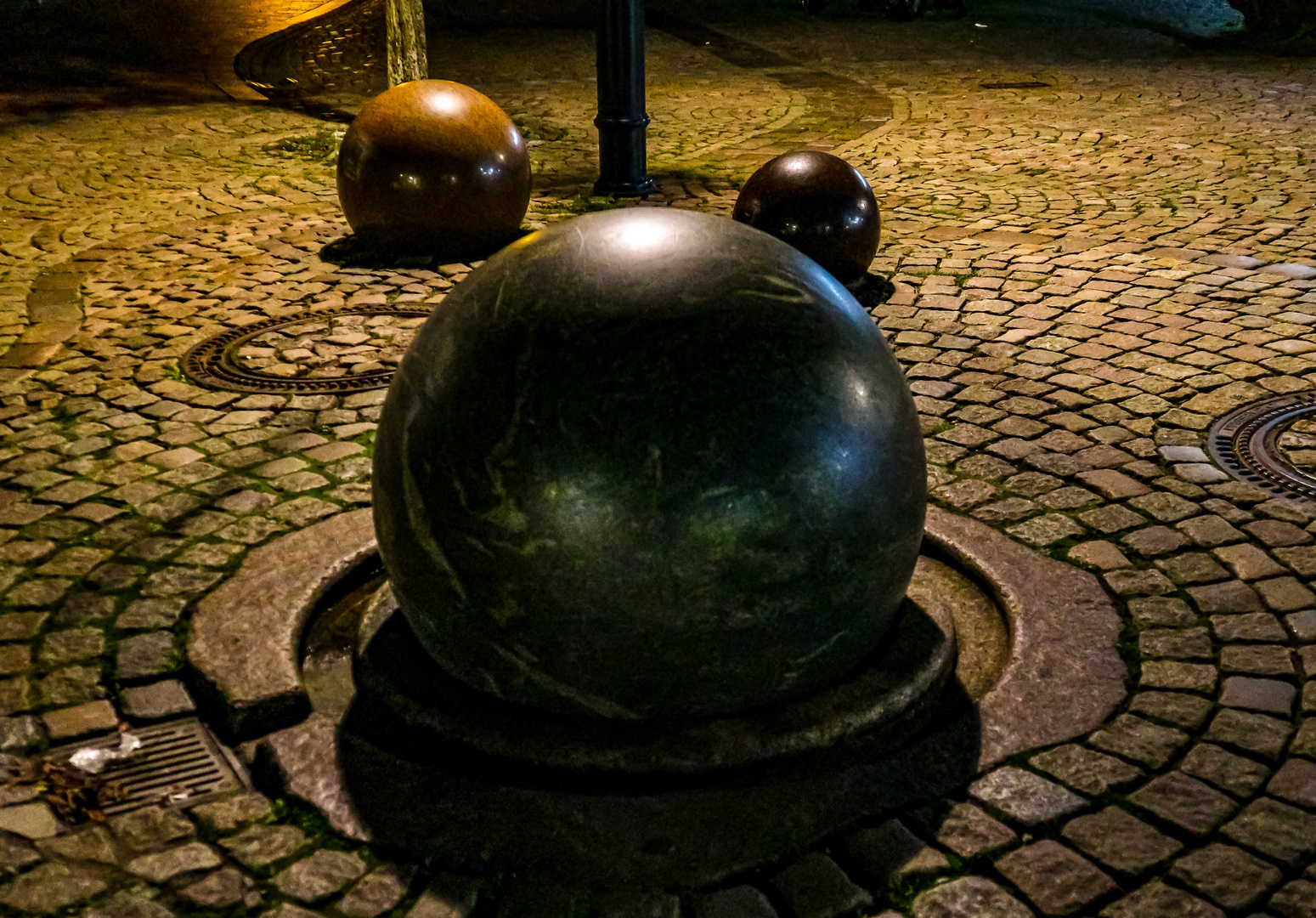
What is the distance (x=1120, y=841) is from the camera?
121 inches

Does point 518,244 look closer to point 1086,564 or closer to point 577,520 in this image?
point 577,520

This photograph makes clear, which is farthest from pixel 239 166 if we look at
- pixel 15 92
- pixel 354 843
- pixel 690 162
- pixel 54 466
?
pixel 354 843

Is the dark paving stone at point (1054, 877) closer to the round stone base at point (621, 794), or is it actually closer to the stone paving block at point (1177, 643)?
the round stone base at point (621, 794)

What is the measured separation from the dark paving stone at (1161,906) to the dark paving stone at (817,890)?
23.1 inches

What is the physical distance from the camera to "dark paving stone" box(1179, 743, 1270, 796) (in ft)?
10.7

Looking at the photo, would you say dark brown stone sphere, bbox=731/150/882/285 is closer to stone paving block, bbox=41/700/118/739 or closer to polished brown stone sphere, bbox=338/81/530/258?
polished brown stone sphere, bbox=338/81/530/258

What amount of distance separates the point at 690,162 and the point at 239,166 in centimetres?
403

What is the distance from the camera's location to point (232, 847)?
3.11 metres

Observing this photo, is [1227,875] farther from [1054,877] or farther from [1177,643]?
[1177,643]

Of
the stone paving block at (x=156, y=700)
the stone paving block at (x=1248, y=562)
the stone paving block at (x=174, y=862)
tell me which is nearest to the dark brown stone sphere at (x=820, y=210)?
the stone paving block at (x=1248, y=562)

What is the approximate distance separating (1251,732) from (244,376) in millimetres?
4829

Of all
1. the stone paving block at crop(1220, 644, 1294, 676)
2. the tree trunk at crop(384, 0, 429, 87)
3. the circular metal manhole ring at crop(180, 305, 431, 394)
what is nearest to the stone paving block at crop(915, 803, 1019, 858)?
the stone paving block at crop(1220, 644, 1294, 676)

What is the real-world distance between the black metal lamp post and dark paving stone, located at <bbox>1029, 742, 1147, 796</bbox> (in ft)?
→ 23.4

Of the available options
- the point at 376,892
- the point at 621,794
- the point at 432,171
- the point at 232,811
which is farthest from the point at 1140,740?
the point at 432,171
